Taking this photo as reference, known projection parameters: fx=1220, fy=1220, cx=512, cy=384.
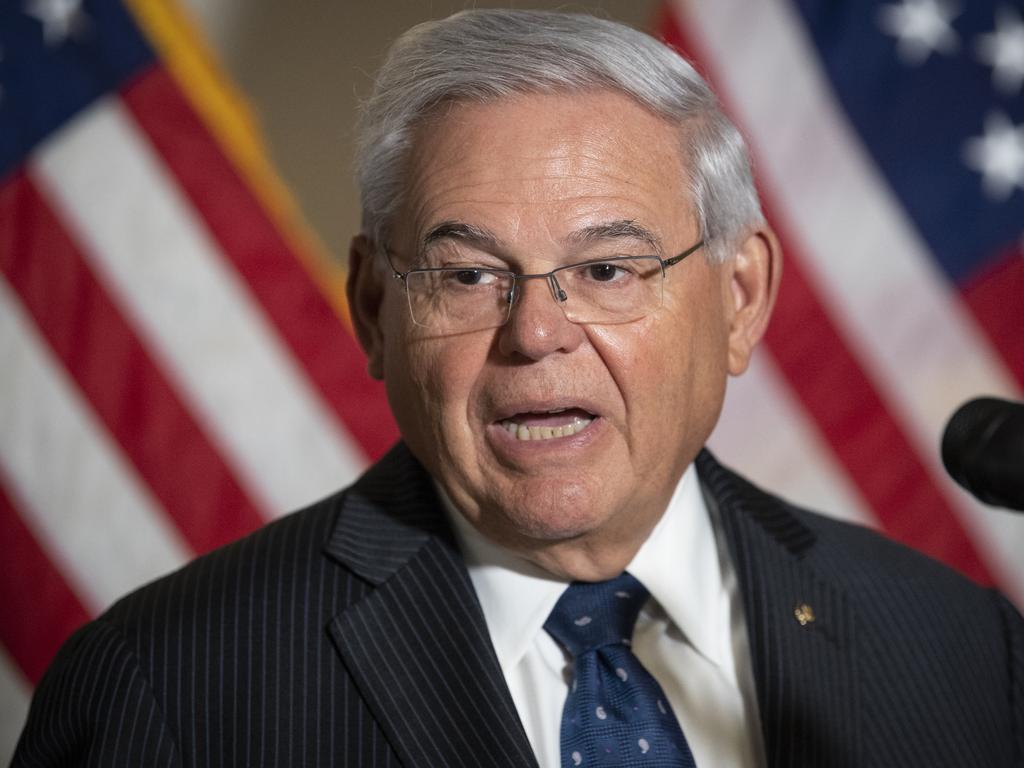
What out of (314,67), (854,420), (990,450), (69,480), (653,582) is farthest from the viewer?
(314,67)

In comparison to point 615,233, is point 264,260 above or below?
above

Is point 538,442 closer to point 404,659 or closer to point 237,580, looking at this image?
point 404,659

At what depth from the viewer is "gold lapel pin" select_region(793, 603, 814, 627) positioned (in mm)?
1919

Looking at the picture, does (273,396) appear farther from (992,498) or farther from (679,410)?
(992,498)

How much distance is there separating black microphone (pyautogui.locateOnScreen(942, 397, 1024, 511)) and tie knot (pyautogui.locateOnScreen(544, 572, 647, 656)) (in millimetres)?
837

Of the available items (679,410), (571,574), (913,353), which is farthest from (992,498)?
(913,353)

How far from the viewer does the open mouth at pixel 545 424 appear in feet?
5.39

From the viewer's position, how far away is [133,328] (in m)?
2.91

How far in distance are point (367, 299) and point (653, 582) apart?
2.04 ft

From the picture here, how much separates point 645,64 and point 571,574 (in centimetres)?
73

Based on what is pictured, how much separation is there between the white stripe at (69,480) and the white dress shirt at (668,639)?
132 cm

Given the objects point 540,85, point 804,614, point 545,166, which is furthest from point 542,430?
point 804,614

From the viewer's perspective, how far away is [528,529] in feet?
5.41

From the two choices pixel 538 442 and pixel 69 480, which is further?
pixel 69 480
